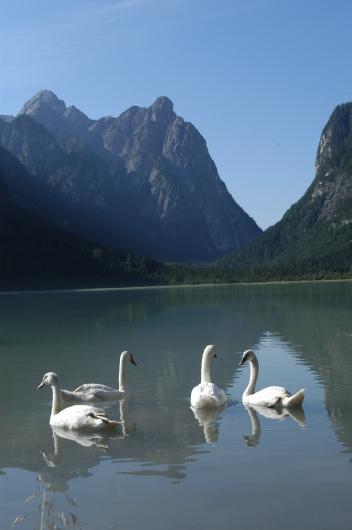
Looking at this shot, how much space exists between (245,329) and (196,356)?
43.8 ft

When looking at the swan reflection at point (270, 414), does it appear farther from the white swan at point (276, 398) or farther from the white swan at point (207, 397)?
the white swan at point (207, 397)

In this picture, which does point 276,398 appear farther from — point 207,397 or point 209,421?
point 209,421

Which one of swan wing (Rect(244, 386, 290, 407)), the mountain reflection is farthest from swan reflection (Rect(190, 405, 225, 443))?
swan wing (Rect(244, 386, 290, 407))

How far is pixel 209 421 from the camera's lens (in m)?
16.6

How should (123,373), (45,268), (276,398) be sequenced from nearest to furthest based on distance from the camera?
(276,398)
(123,373)
(45,268)

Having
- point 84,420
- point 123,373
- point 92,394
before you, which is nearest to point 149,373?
point 123,373

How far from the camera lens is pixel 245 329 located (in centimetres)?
4247

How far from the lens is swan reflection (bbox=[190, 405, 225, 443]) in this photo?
49.4 ft

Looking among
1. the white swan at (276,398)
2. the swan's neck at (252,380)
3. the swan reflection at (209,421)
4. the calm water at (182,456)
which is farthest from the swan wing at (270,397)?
the swan reflection at (209,421)

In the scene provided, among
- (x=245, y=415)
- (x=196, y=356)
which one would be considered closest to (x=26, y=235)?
(x=196, y=356)

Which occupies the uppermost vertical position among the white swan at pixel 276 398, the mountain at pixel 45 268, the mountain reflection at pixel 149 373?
the mountain at pixel 45 268

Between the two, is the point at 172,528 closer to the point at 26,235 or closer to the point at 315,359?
the point at 315,359

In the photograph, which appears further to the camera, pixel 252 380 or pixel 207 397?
pixel 252 380

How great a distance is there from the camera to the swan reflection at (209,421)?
1505 centimetres
